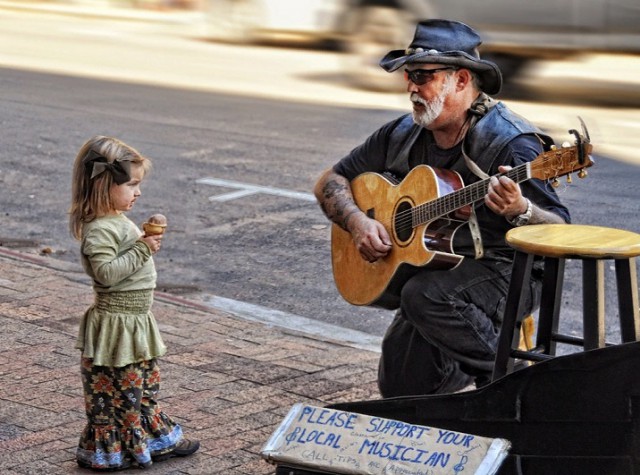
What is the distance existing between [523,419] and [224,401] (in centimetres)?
192

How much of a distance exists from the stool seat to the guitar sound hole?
71cm

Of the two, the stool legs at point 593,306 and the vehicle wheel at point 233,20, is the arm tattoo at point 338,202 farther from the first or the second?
the vehicle wheel at point 233,20

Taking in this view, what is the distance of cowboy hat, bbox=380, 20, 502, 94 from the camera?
15.5 feet

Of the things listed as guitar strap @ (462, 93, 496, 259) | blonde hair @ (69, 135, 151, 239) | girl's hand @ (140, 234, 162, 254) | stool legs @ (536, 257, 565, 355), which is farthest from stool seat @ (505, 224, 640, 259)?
blonde hair @ (69, 135, 151, 239)

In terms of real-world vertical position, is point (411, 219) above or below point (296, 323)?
above

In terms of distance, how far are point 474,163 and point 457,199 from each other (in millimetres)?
190

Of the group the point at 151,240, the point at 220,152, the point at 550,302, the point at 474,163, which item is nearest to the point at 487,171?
the point at 474,163

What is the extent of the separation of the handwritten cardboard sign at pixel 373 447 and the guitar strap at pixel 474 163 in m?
1.01

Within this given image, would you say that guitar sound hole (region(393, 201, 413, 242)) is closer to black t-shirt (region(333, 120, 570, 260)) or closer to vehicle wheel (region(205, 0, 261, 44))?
black t-shirt (region(333, 120, 570, 260))

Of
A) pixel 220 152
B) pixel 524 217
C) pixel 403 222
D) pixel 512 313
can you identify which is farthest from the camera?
pixel 220 152

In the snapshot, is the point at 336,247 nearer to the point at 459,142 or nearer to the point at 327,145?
the point at 459,142

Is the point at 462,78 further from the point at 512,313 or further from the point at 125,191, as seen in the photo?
the point at 125,191

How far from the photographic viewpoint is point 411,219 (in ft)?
15.9

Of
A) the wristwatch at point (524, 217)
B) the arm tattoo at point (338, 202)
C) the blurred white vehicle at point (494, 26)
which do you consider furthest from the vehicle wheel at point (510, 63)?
the wristwatch at point (524, 217)
